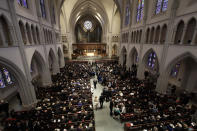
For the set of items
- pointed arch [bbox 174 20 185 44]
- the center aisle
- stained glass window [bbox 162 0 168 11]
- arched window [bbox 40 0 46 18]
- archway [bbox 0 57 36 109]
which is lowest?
the center aisle

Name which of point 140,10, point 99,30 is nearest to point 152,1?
point 140,10

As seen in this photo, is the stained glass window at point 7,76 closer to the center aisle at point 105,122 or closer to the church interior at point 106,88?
the church interior at point 106,88

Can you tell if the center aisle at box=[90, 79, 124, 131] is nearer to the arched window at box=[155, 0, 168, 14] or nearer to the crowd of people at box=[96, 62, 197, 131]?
the crowd of people at box=[96, 62, 197, 131]

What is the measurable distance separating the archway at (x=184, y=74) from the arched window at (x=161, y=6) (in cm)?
660

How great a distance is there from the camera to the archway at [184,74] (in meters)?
10.6

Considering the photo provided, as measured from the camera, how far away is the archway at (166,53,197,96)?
10.6m

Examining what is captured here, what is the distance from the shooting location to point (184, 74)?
1160 centimetres

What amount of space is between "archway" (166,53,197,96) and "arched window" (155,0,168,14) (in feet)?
21.6

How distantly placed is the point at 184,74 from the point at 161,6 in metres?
9.13

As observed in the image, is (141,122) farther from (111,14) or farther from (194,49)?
(111,14)

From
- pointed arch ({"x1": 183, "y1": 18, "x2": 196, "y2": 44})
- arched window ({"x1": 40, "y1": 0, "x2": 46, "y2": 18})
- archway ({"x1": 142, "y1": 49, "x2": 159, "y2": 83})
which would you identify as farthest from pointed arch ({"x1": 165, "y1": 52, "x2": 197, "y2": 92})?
arched window ({"x1": 40, "y1": 0, "x2": 46, "y2": 18})

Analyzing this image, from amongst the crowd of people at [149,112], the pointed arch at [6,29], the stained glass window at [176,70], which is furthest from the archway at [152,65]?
the pointed arch at [6,29]

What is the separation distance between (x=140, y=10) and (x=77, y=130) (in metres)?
19.1

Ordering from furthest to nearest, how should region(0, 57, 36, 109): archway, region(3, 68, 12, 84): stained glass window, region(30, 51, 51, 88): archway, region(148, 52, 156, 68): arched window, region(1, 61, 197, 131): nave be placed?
1. region(148, 52, 156, 68): arched window
2. region(30, 51, 51, 88): archway
3. region(3, 68, 12, 84): stained glass window
4. region(0, 57, 36, 109): archway
5. region(1, 61, 197, 131): nave
